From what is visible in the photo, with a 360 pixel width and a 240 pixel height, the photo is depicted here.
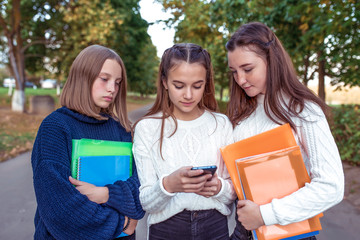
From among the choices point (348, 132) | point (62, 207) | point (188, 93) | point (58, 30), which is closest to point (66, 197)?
point (62, 207)

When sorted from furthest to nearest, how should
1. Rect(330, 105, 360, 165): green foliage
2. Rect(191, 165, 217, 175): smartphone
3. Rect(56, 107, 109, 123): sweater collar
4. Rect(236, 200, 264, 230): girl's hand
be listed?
Rect(330, 105, 360, 165): green foliage < Rect(56, 107, 109, 123): sweater collar < Rect(236, 200, 264, 230): girl's hand < Rect(191, 165, 217, 175): smartphone

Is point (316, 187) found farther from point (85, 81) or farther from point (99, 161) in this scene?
point (85, 81)

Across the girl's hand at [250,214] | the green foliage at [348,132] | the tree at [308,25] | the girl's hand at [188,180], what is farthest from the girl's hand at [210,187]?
the green foliage at [348,132]

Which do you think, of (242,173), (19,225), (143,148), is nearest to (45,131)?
(143,148)

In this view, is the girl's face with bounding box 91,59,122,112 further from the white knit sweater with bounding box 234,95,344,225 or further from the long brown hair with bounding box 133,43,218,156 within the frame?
the white knit sweater with bounding box 234,95,344,225

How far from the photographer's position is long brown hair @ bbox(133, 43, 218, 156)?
1.77 m

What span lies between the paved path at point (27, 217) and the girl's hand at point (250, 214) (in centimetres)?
215

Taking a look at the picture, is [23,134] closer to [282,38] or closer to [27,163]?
[27,163]

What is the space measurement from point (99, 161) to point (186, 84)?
0.70 metres

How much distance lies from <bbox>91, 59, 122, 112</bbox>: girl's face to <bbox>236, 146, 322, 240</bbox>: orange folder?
1007 mm

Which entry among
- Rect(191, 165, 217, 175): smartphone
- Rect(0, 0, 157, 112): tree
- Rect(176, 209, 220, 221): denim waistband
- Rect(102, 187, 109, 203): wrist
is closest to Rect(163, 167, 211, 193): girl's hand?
Rect(191, 165, 217, 175): smartphone

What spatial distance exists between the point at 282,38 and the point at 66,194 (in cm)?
745

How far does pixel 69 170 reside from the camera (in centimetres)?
162

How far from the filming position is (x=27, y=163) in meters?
6.39
